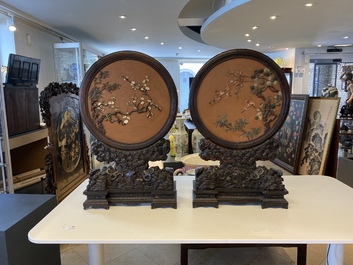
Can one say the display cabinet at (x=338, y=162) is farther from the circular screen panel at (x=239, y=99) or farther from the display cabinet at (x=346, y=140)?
the circular screen panel at (x=239, y=99)

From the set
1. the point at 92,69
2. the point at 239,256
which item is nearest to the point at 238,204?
the point at 92,69

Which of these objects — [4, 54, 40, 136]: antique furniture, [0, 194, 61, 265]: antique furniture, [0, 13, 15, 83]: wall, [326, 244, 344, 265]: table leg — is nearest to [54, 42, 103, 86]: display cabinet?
[0, 13, 15, 83]: wall

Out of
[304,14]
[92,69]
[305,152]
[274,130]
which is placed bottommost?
[305,152]

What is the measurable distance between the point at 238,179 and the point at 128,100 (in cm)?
61

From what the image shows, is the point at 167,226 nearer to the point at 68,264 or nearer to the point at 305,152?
the point at 68,264

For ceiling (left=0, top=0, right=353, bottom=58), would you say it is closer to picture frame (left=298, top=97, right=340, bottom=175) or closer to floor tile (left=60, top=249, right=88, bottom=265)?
picture frame (left=298, top=97, right=340, bottom=175)

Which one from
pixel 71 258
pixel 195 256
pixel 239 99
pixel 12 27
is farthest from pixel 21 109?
pixel 239 99

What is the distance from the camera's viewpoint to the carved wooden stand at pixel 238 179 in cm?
114

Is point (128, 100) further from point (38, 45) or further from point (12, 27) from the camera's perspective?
point (38, 45)

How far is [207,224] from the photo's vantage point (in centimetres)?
99

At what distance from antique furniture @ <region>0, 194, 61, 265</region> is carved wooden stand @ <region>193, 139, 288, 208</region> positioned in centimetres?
91

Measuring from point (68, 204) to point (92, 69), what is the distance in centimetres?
63

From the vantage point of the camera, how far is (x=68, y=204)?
118 cm

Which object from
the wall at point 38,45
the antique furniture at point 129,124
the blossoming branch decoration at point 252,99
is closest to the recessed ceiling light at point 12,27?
the wall at point 38,45
